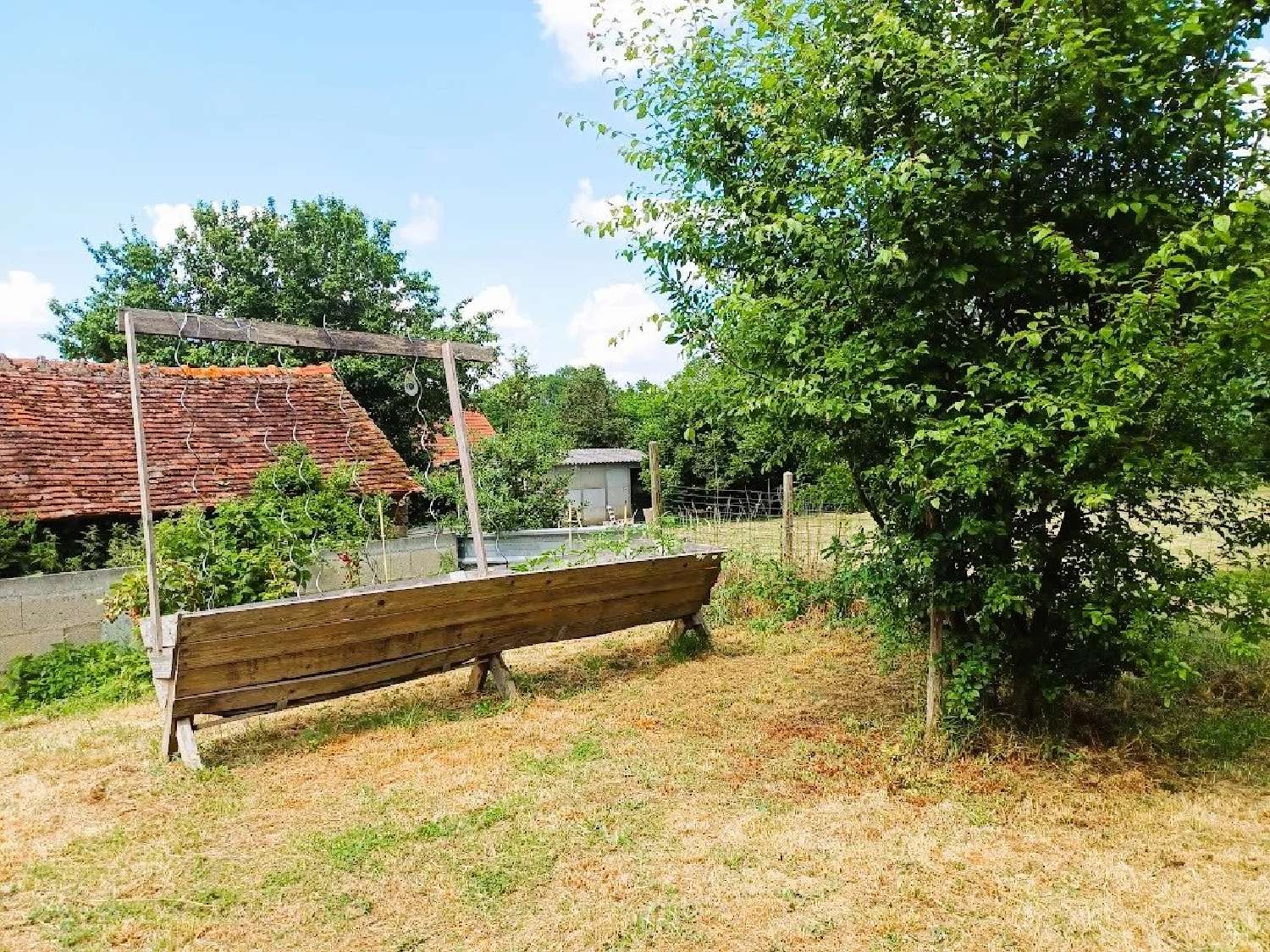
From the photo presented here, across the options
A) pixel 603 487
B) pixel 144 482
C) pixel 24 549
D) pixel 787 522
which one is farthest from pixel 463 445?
pixel 603 487

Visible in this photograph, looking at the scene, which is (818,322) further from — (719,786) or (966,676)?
(719,786)

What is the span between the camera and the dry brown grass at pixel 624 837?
2838mm

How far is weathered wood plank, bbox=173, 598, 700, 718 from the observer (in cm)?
467

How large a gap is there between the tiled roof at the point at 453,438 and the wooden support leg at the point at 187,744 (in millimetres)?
5709

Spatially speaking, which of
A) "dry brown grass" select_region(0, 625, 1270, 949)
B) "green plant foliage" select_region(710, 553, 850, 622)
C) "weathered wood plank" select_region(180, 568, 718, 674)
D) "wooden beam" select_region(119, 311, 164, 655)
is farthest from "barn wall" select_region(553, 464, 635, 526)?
"wooden beam" select_region(119, 311, 164, 655)

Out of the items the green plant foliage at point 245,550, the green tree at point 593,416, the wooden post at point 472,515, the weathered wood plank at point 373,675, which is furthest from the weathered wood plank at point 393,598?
the green tree at point 593,416

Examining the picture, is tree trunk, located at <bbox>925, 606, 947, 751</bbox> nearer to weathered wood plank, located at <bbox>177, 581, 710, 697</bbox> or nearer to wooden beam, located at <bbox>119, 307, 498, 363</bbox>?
weathered wood plank, located at <bbox>177, 581, 710, 697</bbox>

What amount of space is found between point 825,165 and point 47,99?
396 inches

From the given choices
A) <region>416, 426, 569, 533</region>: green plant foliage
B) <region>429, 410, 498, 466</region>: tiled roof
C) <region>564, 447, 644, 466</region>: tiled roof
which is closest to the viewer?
<region>416, 426, 569, 533</region>: green plant foliage

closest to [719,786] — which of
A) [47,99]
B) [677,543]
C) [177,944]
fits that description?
[177,944]

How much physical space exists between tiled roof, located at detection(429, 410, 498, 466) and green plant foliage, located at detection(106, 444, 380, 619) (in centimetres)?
267

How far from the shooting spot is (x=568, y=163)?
754 cm

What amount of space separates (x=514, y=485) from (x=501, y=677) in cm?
686

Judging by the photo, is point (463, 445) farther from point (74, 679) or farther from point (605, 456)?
point (605, 456)
